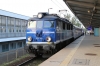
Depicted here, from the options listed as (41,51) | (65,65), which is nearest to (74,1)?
(41,51)

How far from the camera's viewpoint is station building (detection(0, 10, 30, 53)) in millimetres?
28097

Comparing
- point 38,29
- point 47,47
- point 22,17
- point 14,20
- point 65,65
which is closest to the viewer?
point 65,65

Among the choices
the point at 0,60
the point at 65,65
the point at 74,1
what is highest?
the point at 74,1

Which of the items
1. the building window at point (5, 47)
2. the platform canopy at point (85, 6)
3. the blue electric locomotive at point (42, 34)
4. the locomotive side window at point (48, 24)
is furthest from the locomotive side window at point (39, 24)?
the building window at point (5, 47)

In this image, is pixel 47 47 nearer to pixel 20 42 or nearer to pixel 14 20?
pixel 14 20

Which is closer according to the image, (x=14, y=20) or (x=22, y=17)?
(x=14, y=20)

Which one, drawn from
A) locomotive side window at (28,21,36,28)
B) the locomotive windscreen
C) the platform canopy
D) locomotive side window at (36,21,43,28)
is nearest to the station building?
the platform canopy

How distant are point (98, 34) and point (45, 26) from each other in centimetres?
3197

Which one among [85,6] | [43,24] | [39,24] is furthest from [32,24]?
[85,6]

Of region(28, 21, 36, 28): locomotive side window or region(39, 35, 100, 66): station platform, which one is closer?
region(39, 35, 100, 66): station platform

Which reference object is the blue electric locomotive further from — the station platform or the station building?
the station building

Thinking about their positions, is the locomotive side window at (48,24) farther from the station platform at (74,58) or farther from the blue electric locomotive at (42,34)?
the station platform at (74,58)

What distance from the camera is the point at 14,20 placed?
3269 centimetres

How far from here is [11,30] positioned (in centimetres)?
3194
